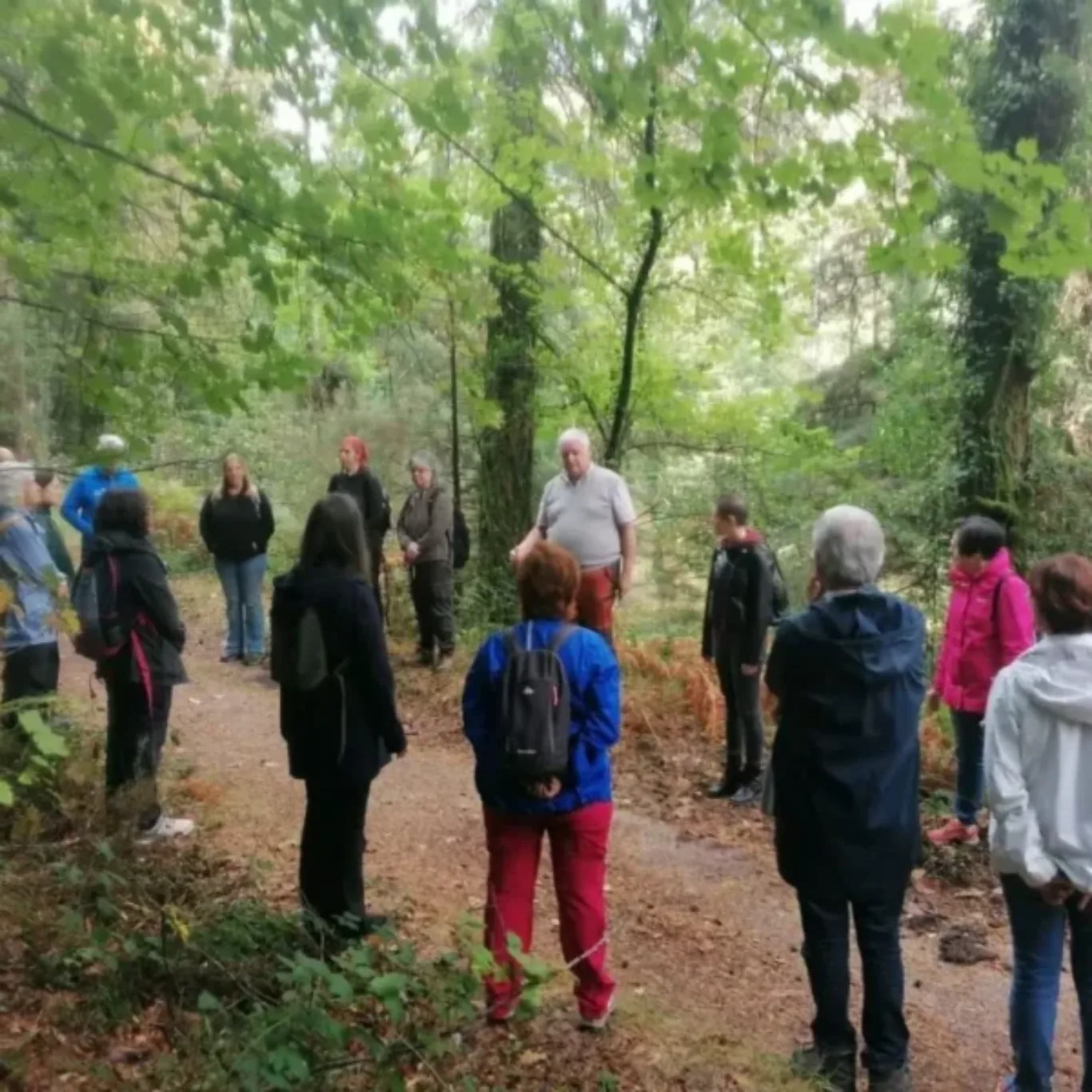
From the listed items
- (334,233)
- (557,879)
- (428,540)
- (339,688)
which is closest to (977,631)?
(557,879)

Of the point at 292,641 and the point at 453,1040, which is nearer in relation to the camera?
the point at 453,1040

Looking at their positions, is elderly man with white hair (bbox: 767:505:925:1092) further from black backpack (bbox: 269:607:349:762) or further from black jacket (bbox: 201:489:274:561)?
black jacket (bbox: 201:489:274:561)

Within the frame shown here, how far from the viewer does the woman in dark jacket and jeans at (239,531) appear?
9.34m

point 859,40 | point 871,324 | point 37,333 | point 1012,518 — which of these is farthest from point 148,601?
point 871,324

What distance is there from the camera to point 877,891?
3471 mm

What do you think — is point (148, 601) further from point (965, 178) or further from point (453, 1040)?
point (965, 178)

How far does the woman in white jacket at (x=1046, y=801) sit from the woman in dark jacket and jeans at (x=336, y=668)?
2.27 metres

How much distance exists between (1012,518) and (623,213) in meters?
5.03

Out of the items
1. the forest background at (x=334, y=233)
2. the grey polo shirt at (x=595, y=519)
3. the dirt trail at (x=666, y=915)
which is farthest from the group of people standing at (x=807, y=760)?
the grey polo shirt at (x=595, y=519)

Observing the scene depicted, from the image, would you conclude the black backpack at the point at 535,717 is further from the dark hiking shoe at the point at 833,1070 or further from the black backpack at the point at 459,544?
the black backpack at the point at 459,544

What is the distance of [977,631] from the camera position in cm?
571

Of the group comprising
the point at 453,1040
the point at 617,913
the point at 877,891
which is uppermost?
the point at 877,891

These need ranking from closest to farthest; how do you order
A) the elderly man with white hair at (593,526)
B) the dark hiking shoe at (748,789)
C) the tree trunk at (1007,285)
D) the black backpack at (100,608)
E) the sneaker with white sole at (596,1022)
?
the sneaker with white sole at (596,1022)
the black backpack at (100,608)
the dark hiking shoe at (748,789)
the elderly man with white hair at (593,526)
the tree trunk at (1007,285)

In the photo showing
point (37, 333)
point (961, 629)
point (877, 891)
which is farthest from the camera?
point (37, 333)
